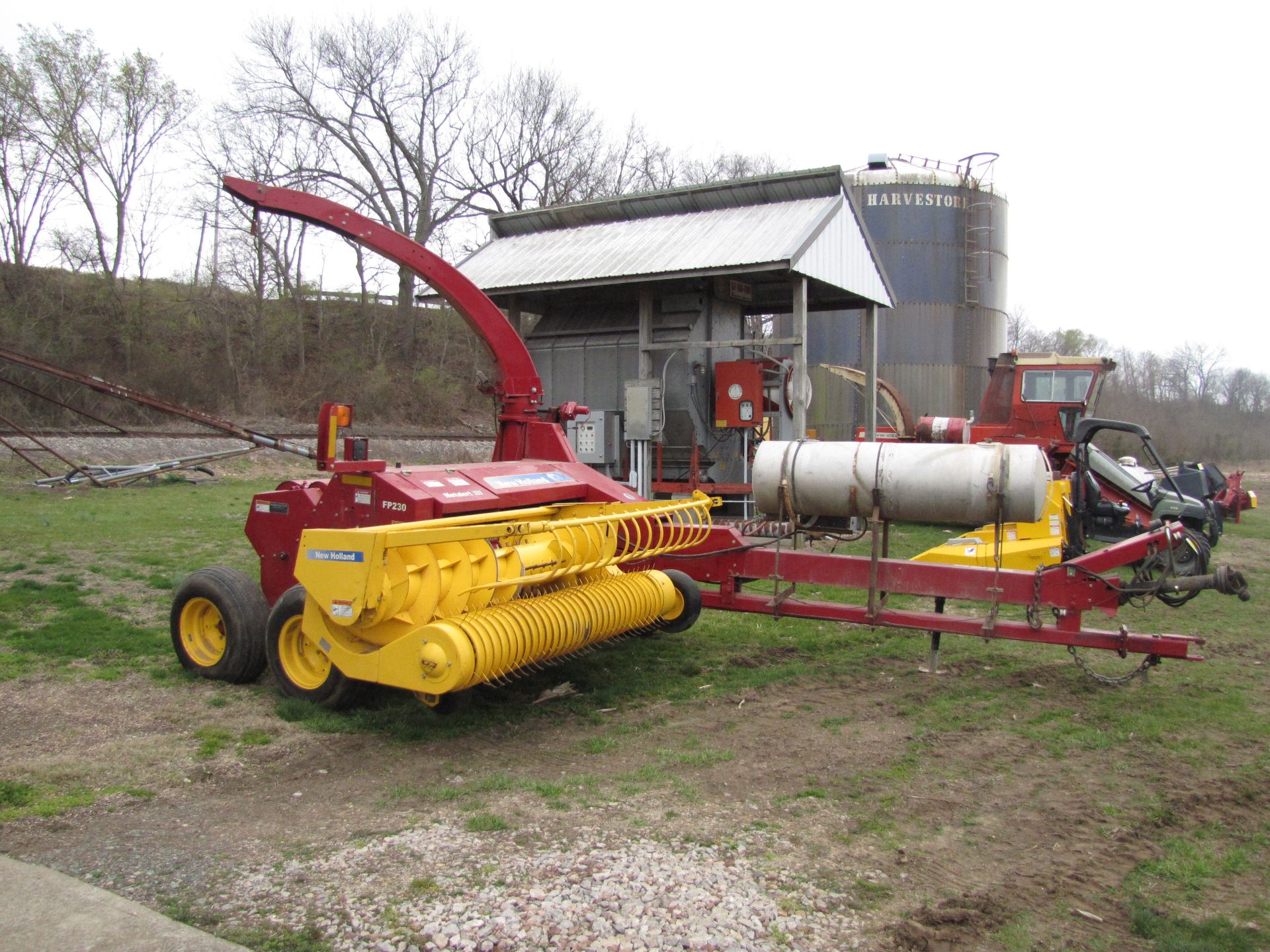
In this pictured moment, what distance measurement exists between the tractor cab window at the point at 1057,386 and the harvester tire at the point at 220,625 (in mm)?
12956

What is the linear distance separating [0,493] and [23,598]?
10778 millimetres

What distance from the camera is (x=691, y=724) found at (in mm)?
5824

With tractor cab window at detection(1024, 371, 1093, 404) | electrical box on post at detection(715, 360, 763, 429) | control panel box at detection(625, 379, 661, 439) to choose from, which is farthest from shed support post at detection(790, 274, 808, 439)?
tractor cab window at detection(1024, 371, 1093, 404)

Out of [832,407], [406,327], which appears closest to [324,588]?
[832,407]

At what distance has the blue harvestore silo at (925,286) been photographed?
26.2 metres

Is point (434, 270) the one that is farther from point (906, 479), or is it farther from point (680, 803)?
point (680, 803)

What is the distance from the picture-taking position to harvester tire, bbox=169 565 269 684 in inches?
253

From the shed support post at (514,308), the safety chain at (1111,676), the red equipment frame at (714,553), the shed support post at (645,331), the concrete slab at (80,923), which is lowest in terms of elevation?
the concrete slab at (80,923)

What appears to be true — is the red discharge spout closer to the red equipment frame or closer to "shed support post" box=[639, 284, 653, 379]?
the red equipment frame

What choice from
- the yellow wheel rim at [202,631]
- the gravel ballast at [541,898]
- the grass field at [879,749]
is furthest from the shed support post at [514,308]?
the gravel ballast at [541,898]

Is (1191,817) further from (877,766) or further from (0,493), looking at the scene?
(0,493)

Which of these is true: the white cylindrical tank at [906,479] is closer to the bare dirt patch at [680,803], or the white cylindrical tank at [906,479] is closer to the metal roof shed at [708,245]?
the bare dirt patch at [680,803]

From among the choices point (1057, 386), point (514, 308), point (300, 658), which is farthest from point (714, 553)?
point (1057, 386)

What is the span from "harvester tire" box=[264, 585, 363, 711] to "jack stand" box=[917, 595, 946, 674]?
3.80 metres
